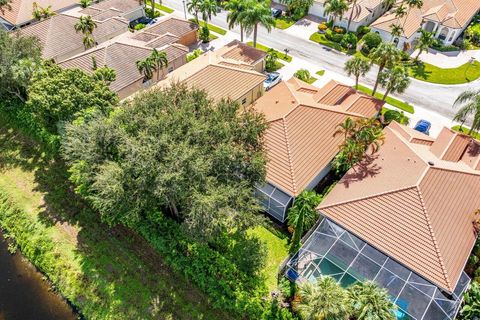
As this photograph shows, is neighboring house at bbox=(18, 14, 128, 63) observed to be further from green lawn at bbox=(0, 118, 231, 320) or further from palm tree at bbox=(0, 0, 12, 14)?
green lawn at bbox=(0, 118, 231, 320)

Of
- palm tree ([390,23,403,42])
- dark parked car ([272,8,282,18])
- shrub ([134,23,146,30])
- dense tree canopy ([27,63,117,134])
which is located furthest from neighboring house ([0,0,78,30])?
palm tree ([390,23,403,42])

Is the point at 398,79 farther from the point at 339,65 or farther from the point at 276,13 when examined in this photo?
the point at 276,13

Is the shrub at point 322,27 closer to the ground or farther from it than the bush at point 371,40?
closer to the ground

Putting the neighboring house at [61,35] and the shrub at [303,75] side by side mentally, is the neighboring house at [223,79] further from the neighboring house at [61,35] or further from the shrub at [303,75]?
the neighboring house at [61,35]

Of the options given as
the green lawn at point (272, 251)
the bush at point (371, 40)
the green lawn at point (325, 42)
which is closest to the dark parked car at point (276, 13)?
the green lawn at point (325, 42)

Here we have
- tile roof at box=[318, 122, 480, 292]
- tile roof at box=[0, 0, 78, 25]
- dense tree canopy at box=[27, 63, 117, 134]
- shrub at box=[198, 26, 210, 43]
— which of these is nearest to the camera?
tile roof at box=[318, 122, 480, 292]

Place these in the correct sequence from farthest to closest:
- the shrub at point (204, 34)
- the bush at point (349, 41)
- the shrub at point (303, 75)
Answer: the shrub at point (204, 34) → the bush at point (349, 41) → the shrub at point (303, 75)
